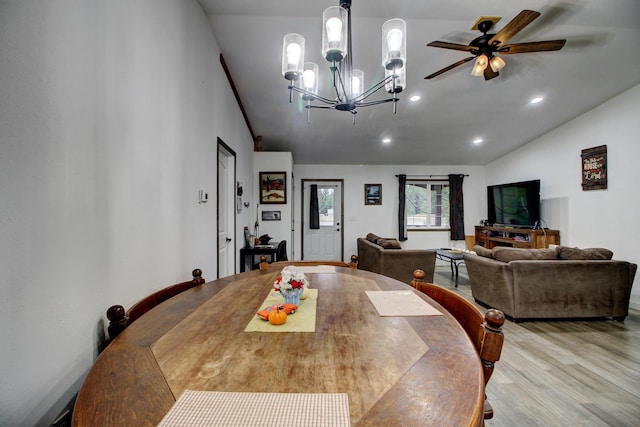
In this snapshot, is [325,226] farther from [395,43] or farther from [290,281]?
[290,281]

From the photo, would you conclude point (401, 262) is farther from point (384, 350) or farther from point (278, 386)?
point (278, 386)

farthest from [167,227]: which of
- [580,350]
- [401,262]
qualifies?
[580,350]

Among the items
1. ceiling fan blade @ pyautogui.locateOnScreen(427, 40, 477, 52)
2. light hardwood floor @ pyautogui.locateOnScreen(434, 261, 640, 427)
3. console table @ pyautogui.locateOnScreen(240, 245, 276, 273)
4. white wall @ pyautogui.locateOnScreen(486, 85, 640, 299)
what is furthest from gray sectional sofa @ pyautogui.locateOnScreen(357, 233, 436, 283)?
white wall @ pyautogui.locateOnScreen(486, 85, 640, 299)

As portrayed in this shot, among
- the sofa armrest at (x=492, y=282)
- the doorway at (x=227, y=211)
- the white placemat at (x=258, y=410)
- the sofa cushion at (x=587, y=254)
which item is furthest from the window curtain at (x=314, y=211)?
the white placemat at (x=258, y=410)

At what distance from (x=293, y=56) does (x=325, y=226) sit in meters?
4.87

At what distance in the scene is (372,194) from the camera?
6461mm

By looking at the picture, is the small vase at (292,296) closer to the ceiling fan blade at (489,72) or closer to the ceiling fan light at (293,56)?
the ceiling fan light at (293,56)

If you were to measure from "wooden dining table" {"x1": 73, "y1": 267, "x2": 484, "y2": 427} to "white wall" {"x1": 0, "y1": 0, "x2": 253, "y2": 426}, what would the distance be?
0.24 meters

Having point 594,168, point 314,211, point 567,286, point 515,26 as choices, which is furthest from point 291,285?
point 594,168

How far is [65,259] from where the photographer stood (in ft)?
2.98

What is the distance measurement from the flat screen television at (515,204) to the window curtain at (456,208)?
594mm

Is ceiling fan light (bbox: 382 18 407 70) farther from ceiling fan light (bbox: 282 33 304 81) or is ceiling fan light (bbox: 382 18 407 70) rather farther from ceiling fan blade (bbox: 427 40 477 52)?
ceiling fan blade (bbox: 427 40 477 52)

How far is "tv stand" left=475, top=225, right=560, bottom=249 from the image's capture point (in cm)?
464

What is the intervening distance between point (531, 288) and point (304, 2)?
3585 millimetres
